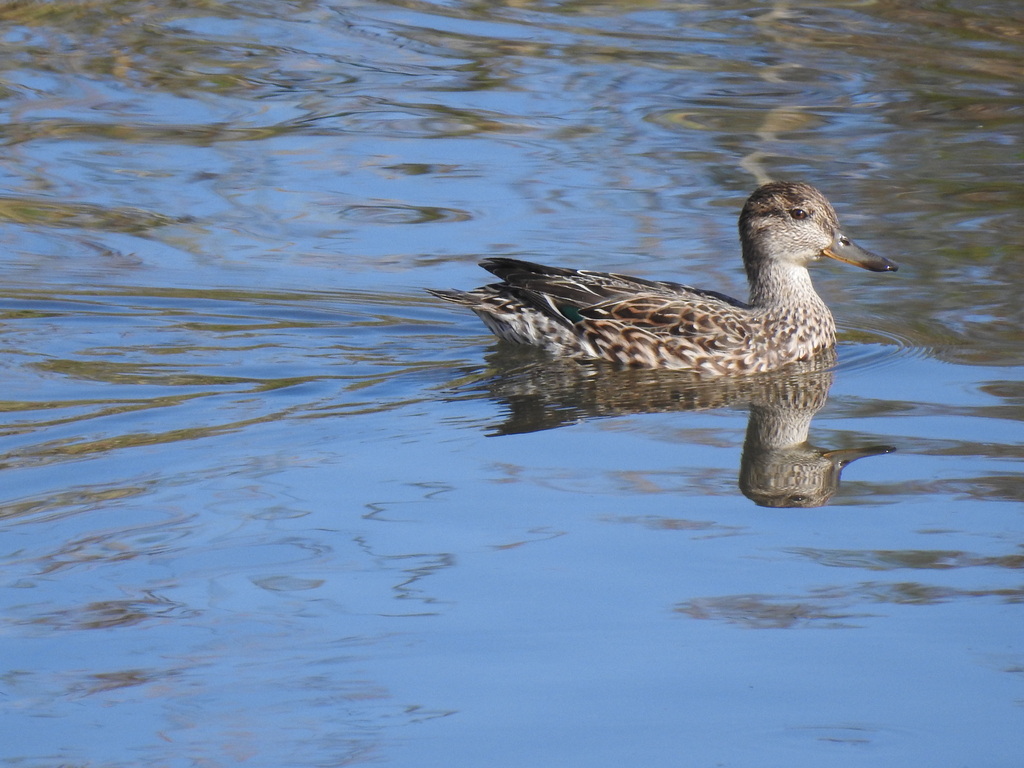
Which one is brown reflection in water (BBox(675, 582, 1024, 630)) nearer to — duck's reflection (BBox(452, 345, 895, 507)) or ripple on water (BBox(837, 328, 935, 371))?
duck's reflection (BBox(452, 345, 895, 507))

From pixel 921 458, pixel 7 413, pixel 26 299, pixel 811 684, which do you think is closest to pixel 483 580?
pixel 811 684

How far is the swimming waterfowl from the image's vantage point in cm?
943

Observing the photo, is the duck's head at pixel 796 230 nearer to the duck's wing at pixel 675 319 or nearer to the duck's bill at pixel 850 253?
the duck's bill at pixel 850 253

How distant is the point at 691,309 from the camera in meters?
9.50

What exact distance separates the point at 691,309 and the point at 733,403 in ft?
2.94

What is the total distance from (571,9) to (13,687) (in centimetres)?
1443

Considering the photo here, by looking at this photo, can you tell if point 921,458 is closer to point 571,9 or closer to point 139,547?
point 139,547

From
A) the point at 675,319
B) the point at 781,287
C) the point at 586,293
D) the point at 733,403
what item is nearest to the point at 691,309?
the point at 675,319

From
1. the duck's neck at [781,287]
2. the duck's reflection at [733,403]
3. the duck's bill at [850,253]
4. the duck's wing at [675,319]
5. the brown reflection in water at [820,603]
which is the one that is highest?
the duck's bill at [850,253]

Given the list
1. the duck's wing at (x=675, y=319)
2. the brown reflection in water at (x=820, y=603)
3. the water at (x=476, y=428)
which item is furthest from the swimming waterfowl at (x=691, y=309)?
the brown reflection in water at (x=820, y=603)

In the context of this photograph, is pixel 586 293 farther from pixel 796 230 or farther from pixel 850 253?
pixel 850 253

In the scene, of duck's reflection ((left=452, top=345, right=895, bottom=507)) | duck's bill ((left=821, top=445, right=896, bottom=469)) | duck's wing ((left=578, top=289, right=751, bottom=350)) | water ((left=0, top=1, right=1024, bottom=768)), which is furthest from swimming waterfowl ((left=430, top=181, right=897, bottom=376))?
duck's bill ((left=821, top=445, right=896, bottom=469))

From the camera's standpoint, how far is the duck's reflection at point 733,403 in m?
7.42

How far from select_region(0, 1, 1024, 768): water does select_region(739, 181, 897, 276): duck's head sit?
0.52 metres
